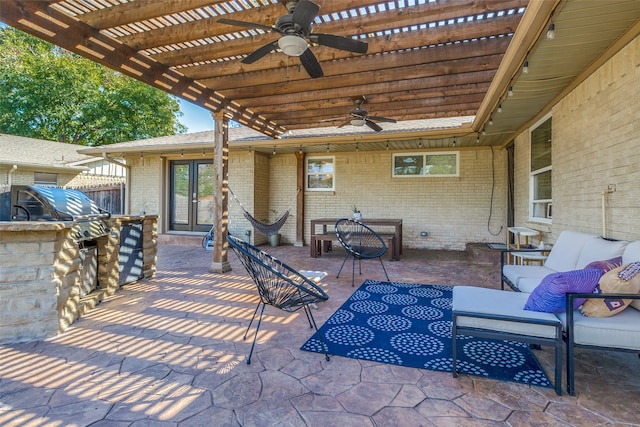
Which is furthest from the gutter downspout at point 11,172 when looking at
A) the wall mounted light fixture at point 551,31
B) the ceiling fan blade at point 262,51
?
the wall mounted light fixture at point 551,31

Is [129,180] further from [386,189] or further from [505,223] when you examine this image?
[505,223]

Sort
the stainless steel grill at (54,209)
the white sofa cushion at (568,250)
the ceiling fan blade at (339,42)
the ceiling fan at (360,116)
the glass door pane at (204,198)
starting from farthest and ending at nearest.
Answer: the glass door pane at (204,198) < the ceiling fan at (360,116) < the stainless steel grill at (54,209) < the white sofa cushion at (568,250) < the ceiling fan blade at (339,42)

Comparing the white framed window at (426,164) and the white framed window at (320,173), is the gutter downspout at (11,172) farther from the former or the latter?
the white framed window at (426,164)

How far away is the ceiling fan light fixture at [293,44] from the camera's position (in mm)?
2793

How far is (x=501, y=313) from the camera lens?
2047 mm

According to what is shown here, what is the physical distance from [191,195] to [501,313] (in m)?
8.43

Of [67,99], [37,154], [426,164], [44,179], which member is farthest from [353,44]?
[67,99]

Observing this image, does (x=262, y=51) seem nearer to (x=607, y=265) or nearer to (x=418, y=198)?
(x=607, y=265)

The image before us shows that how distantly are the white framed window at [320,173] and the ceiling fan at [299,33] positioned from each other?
531cm

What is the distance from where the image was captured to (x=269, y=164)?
29.3 ft

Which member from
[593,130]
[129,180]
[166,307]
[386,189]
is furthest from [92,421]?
[129,180]

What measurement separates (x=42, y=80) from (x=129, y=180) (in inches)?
438

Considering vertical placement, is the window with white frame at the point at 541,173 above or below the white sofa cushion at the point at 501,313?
above

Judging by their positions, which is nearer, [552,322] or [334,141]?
[552,322]
